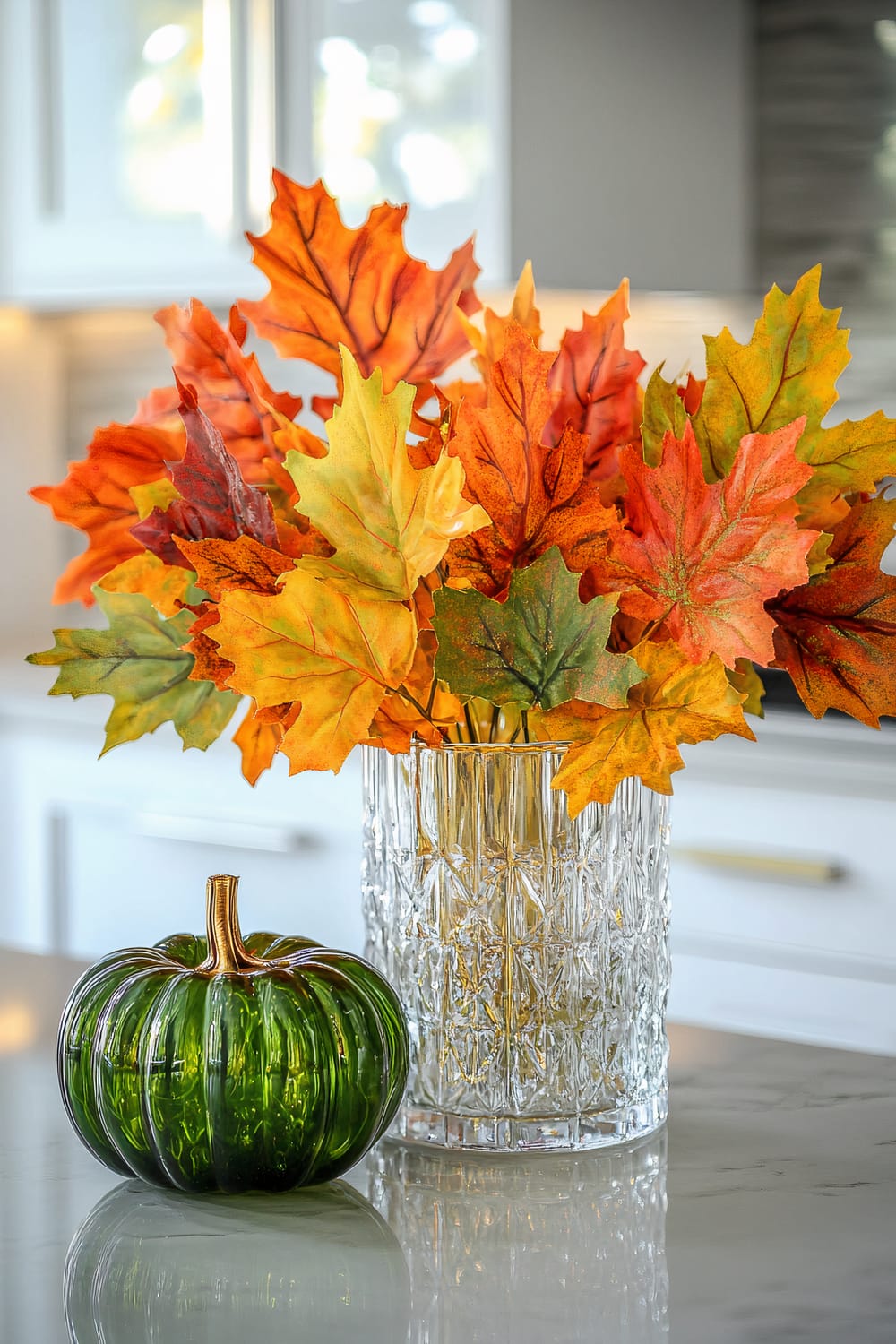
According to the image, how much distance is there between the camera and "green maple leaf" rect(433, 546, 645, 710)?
552 millimetres

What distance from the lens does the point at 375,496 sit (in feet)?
1.78

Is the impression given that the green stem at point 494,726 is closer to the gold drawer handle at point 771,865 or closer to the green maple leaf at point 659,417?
the green maple leaf at point 659,417

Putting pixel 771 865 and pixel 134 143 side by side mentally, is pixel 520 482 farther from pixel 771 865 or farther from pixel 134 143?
pixel 134 143

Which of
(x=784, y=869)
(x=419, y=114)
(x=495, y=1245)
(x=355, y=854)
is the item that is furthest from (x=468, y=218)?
(x=495, y=1245)

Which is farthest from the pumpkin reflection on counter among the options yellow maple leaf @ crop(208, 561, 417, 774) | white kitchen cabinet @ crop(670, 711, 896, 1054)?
white kitchen cabinet @ crop(670, 711, 896, 1054)

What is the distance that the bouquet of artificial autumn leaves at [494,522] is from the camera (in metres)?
0.54

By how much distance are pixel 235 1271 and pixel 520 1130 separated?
14 cm

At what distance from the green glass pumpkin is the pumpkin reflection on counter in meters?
0.01

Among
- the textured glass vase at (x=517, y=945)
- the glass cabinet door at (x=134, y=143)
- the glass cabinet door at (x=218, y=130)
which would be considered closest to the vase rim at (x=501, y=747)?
the textured glass vase at (x=517, y=945)

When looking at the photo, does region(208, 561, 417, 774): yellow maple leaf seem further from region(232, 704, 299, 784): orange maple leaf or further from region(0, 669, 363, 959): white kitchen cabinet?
region(0, 669, 363, 959): white kitchen cabinet

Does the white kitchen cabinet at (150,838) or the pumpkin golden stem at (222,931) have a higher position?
the pumpkin golden stem at (222,931)

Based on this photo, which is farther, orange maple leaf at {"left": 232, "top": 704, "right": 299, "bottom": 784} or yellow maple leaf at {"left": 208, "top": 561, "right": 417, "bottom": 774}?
orange maple leaf at {"left": 232, "top": 704, "right": 299, "bottom": 784}

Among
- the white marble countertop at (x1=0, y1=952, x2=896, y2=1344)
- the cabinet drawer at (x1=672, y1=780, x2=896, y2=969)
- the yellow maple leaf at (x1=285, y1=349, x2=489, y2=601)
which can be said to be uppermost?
the yellow maple leaf at (x1=285, y1=349, x2=489, y2=601)

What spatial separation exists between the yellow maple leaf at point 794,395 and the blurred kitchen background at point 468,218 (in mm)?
A: 1180
